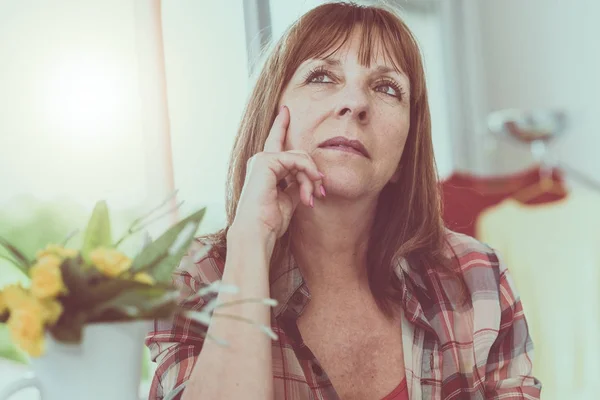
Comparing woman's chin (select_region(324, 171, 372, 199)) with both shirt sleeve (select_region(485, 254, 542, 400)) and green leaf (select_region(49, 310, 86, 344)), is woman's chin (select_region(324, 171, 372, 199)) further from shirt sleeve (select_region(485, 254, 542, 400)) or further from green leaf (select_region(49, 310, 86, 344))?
green leaf (select_region(49, 310, 86, 344))

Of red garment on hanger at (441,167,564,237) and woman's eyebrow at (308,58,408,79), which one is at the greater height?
woman's eyebrow at (308,58,408,79)

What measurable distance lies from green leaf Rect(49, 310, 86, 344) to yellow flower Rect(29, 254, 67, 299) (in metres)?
0.02

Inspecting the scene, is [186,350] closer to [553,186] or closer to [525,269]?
[525,269]

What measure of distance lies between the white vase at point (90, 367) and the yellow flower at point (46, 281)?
4 centimetres

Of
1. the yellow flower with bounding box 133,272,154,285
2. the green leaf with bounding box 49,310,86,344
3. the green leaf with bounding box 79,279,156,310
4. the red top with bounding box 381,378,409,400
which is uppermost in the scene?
the yellow flower with bounding box 133,272,154,285

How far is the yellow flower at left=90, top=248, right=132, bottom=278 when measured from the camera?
0.59 m

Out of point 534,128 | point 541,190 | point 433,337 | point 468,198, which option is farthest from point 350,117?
point 534,128

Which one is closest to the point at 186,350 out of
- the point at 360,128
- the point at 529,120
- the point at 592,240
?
the point at 360,128

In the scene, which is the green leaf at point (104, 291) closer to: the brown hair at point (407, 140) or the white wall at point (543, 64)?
the brown hair at point (407, 140)

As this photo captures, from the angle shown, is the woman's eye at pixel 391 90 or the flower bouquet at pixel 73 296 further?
the woman's eye at pixel 391 90

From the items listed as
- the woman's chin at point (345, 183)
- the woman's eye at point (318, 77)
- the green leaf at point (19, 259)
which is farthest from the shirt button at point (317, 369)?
the green leaf at point (19, 259)

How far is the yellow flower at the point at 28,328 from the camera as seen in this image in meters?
0.54

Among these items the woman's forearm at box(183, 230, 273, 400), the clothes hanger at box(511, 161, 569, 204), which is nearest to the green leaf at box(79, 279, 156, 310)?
the woman's forearm at box(183, 230, 273, 400)

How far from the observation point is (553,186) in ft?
6.35
